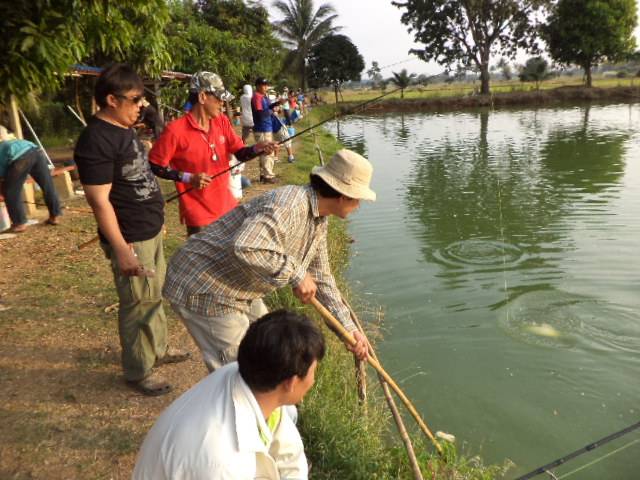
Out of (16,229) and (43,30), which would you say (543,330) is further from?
(16,229)

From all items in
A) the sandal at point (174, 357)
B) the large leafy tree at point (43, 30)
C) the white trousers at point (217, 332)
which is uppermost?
the large leafy tree at point (43, 30)

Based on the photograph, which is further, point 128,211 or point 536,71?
point 536,71

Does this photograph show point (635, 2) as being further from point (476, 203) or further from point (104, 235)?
point (104, 235)

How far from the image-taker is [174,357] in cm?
362

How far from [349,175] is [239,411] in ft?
3.86

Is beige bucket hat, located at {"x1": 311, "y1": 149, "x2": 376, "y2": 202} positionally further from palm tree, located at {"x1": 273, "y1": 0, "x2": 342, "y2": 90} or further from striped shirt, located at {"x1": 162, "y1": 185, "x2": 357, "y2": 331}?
palm tree, located at {"x1": 273, "y1": 0, "x2": 342, "y2": 90}

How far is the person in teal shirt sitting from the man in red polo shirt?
3443mm

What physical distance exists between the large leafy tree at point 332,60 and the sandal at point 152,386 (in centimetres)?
4070

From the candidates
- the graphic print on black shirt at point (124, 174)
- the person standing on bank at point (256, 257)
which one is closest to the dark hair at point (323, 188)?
the person standing on bank at point (256, 257)

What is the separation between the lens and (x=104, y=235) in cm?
274

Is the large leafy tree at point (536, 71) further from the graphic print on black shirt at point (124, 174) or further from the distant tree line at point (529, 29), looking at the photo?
the graphic print on black shirt at point (124, 174)

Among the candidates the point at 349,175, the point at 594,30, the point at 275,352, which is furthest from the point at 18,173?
the point at 594,30

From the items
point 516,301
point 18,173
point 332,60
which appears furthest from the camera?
point 332,60

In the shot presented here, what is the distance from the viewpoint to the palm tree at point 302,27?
129ft
